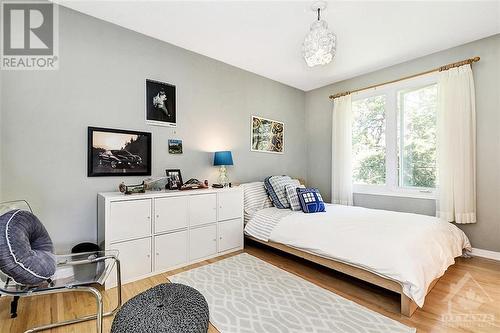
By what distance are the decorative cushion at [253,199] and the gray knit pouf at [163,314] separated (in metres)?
1.87

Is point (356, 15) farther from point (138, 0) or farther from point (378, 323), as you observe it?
point (378, 323)

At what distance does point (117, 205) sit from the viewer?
2125 mm

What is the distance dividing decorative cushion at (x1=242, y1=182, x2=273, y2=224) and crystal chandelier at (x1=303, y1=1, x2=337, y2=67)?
1.86 metres

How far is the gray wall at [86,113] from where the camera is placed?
2059mm

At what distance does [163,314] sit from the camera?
1.17m

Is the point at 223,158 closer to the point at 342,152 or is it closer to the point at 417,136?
the point at 342,152

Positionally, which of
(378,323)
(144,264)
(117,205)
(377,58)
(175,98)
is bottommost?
(378,323)

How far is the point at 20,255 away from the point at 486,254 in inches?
172

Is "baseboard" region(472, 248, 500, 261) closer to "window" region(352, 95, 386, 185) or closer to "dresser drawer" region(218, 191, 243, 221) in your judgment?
"window" region(352, 95, 386, 185)

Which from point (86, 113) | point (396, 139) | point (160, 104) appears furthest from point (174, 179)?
point (396, 139)

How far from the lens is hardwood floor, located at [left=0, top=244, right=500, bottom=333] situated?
162cm

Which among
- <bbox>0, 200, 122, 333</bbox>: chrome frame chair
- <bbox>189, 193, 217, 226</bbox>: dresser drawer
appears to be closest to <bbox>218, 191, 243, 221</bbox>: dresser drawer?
<bbox>189, 193, 217, 226</bbox>: dresser drawer

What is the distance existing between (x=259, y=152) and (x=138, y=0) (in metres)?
2.52

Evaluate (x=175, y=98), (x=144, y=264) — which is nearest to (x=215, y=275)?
(x=144, y=264)
